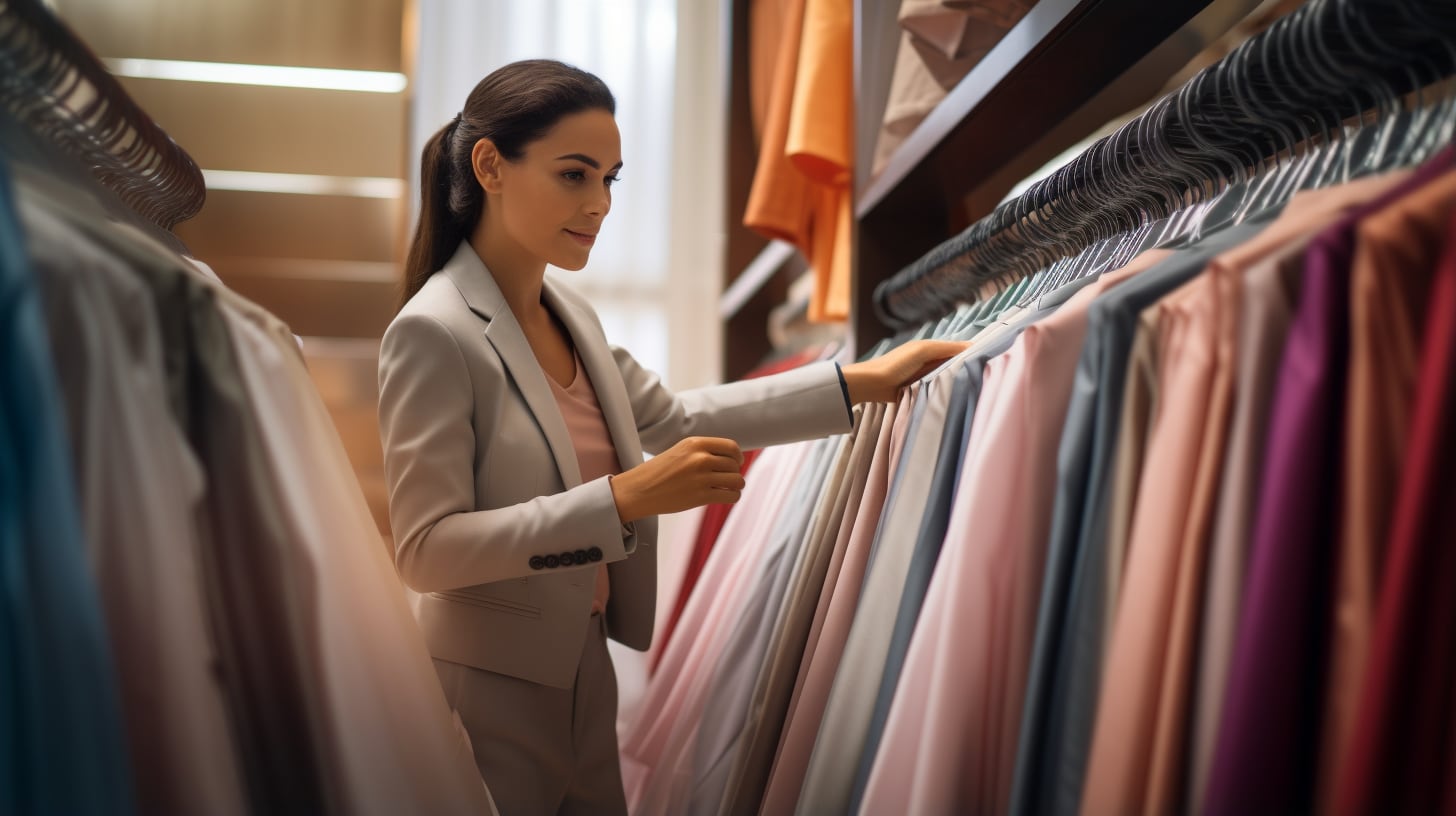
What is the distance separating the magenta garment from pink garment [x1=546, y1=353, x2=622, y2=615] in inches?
33.0

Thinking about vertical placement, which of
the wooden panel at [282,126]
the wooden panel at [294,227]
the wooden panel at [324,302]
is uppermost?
the wooden panel at [282,126]

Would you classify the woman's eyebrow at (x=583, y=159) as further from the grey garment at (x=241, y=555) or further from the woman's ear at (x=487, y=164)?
the grey garment at (x=241, y=555)

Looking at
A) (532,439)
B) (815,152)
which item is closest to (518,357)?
(532,439)

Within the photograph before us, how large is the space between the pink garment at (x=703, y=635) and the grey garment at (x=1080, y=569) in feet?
2.20

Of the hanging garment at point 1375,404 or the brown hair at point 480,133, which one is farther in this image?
the brown hair at point 480,133

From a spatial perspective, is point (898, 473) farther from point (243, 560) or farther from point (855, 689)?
point (243, 560)

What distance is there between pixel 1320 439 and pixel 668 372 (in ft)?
9.05

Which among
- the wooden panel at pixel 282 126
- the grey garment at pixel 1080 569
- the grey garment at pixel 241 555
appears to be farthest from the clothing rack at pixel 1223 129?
the wooden panel at pixel 282 126

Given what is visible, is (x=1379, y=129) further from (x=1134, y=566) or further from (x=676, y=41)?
(x=676, y=41)

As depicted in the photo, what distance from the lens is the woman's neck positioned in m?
1.24

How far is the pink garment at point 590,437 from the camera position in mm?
1228

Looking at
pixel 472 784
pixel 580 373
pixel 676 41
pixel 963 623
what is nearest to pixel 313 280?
pixel 676 41

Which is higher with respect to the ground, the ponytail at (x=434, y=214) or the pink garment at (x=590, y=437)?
the ponytail at (x=434, y=214)

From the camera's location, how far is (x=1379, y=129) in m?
0.68
